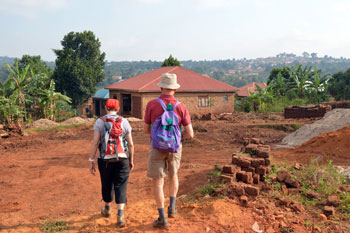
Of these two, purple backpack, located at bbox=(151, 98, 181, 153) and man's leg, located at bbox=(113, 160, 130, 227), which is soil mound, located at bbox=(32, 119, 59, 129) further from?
purple backpack, located at bbox=(151, 98, 181, 153)

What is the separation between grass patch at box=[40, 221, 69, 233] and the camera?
13.5ft

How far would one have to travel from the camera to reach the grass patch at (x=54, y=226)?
163 inches

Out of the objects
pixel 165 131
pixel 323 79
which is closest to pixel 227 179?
pixel 165 131

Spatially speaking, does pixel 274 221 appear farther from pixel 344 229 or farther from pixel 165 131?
pixel 165 131

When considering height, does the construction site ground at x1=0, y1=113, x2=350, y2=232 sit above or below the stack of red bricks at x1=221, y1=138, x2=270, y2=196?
below

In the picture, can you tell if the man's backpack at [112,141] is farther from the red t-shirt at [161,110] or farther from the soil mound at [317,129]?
the soil mound at [317,129]

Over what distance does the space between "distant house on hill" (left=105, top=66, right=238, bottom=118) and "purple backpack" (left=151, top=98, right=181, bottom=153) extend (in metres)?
18.2

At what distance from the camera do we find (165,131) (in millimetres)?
3764

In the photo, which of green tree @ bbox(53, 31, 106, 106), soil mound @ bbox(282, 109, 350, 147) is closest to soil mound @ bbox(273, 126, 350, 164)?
soil mound @ bbox(282, 109, 350, 147)

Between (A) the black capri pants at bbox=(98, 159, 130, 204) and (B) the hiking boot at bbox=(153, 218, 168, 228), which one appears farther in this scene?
(A) the black capri pants at bbox=(98, 159, 130, 204)

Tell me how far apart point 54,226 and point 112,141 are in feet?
4.74

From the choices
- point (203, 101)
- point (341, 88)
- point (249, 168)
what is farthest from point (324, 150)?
point (341, 88)

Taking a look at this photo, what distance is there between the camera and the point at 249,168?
5.54m

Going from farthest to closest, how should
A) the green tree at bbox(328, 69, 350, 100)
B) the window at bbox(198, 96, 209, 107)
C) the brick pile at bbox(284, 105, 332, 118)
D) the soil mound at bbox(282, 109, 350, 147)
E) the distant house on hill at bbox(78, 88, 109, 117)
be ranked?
the distant house on hill at bbox(78, 88, 109, 117), the green tree at bbox(328, 69, 350, 100), the window at bbox(198, 96, 209, 107), the brick pile at bbox(284, 105, 332, 118), the soil mound at bbox(282, 109, 350, 147)
